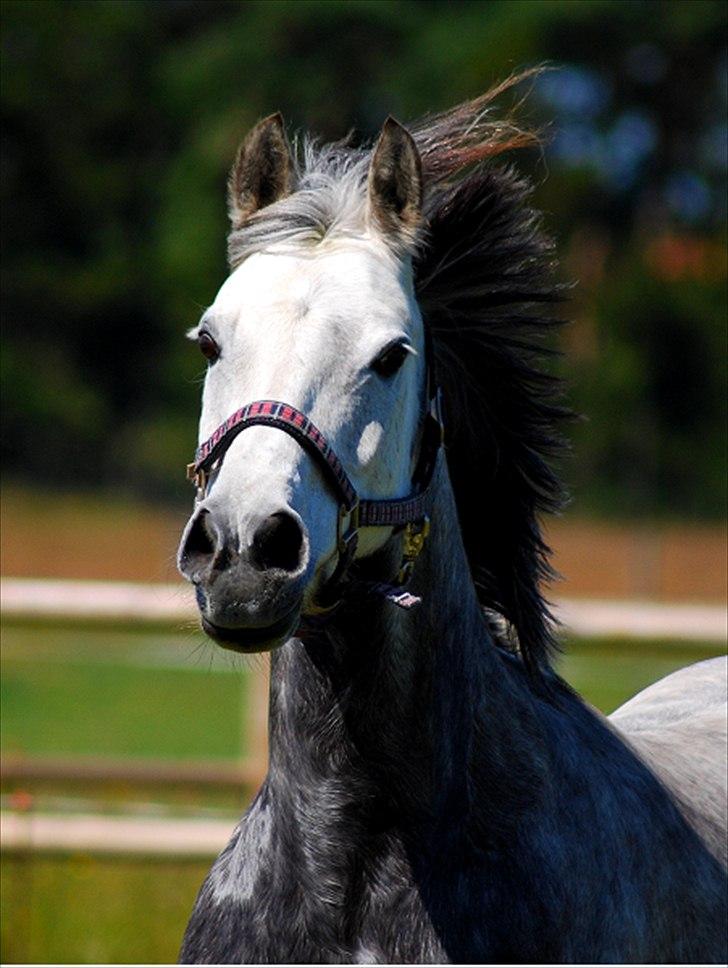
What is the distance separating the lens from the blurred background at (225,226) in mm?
28844

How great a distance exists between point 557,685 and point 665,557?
67.5ft

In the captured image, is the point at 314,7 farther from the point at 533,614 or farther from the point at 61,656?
the point at 533,614

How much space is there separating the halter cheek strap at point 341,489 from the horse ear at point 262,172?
592 mm

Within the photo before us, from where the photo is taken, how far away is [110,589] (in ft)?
23.9

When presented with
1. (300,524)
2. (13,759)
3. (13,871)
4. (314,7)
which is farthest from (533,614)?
(314,7)

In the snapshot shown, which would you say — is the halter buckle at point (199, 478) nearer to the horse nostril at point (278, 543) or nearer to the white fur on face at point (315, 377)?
the white fur on face at point (315, 377)

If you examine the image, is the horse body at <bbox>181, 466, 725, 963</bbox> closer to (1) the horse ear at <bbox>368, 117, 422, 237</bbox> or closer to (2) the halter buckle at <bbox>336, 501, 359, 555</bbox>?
(2) the halter buckle at <bbox>336, 501, 359, 555</bbox>

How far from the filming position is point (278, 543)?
264 centimetres

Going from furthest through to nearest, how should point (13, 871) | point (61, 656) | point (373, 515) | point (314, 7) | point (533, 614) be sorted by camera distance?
point (314, 7) → point (61, 656) → point (13, 871) → point (533, 614) → point (373, 515)

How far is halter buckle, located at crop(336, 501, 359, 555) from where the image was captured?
2801mm

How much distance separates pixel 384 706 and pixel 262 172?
106cm

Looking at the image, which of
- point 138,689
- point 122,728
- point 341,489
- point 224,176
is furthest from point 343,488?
point 224,176

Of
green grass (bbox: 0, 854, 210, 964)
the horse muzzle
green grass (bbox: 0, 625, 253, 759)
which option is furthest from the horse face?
green grass (bbox: 0, 625, 253, 759)

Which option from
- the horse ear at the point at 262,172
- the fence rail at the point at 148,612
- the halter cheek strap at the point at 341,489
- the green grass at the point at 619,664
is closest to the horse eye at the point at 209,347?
the halter cheek strap at the point at 341,489
